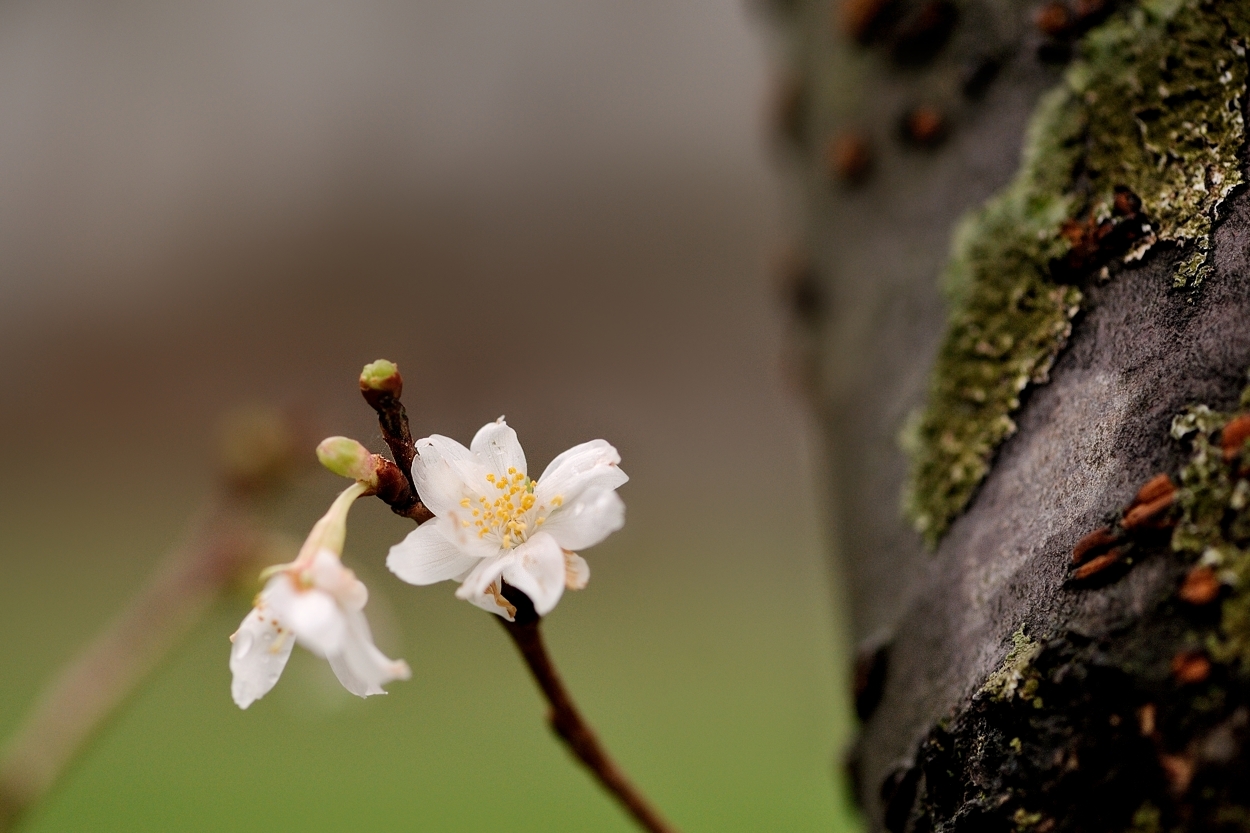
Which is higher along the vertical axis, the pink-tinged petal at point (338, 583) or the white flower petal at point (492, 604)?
the pink-tinged petal at point (338, 583)

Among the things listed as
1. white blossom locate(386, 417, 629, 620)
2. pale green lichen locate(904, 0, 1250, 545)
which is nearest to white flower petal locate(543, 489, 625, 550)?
white blossom locate(386, 417, 629, 620)

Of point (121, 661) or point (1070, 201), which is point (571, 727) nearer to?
point (1070, 201)

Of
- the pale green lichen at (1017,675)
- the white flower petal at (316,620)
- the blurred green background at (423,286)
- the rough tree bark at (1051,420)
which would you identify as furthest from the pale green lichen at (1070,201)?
the blurred green background at (423,286)

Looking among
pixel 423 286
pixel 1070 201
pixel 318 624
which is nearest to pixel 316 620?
pixel 318 624

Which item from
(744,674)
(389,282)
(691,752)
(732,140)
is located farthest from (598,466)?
(732,140)

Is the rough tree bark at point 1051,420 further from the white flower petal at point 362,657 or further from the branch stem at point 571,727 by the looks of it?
the white flower petal at point 362,657
